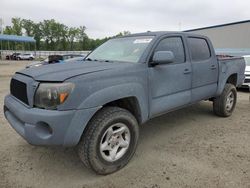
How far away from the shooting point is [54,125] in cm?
257

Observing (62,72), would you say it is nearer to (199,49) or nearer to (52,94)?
(52,94)

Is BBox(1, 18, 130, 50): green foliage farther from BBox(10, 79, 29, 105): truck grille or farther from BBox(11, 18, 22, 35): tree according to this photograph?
BBox(10, 79, 29, 105): truck grille

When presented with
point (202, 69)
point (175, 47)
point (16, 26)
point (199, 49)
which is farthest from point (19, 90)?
point (16, 26)

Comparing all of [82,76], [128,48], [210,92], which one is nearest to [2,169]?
[82,76]

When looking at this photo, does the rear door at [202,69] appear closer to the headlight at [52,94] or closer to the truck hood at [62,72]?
the truck hood at [62,72]

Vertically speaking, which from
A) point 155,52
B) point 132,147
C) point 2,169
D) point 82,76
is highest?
point 155,52

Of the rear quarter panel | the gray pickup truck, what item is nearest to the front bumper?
the gray pickup truck

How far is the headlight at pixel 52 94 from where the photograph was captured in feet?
8.59

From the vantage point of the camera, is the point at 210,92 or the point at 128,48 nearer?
the point at 128,48

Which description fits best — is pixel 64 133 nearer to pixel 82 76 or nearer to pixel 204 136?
pixel 82 76

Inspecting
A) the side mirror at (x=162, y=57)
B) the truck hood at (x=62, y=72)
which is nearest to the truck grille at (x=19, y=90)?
the truck hood at (x=62, y=72)

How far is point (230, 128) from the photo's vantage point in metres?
4.73

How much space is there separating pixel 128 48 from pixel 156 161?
179 cm

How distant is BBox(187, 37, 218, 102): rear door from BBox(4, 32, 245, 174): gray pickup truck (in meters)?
0.02
